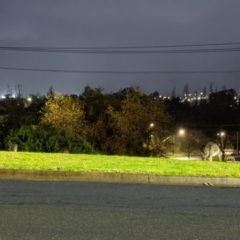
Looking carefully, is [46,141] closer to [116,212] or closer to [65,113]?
[116,212]

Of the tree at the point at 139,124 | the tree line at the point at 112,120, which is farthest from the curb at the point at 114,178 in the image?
the tree at the point at 139,124

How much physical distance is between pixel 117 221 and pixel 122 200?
235 centimetres

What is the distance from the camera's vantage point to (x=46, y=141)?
83.7 ft

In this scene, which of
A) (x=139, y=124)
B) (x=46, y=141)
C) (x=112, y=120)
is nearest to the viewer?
(x=46, y=141)

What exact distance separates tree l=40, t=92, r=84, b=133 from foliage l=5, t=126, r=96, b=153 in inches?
859

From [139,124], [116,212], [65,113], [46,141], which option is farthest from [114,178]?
[65,113]

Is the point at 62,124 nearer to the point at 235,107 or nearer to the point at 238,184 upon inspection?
the point at 238,184

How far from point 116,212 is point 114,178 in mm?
5689

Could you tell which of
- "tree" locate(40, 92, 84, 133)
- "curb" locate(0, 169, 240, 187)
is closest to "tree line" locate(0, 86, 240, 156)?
"tree" locate(40, 92, 84, 133)

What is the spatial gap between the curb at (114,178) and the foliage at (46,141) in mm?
10801

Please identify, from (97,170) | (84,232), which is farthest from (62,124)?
(84,232)

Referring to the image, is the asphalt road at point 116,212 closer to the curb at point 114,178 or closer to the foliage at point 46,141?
the curb at point 114,178

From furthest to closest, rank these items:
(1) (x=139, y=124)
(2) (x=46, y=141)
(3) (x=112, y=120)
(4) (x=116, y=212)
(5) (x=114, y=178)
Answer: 1. (1) (x=139, y=124)
2. (3) (x=112, y=120)
3. (2) (x=46, y=141)
4. (5) (x=114, y=178)
5. (4) (x=116, y=212)

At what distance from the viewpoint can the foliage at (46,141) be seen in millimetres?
25344
